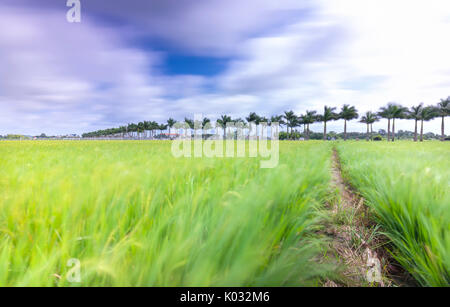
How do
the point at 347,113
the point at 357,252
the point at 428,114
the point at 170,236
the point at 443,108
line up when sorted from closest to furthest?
the point at 170,236 < the point at 357,252 < the point at 443,108 < the point at 428,114 < the point at 347,113

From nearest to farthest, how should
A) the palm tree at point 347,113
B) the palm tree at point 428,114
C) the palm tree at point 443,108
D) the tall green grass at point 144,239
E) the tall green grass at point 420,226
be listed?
1. the tall green grass at point 144,239
2. the tall green grass at point 420,226
3. the palm tree at point 443,108
4. the palm tree at point 428,114
5. the palm tree at point 347,113

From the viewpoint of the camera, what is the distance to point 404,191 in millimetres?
1410

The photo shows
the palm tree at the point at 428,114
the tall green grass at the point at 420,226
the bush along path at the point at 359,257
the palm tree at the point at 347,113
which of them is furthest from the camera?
the palm tree at the point at 347,113

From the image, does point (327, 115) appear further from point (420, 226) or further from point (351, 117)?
point (420, 226)

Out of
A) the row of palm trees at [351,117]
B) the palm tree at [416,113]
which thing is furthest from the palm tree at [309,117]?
the palm tree at [416,113]

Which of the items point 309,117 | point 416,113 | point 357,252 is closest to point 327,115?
point 309,117

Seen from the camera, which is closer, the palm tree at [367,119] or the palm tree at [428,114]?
the palm tree at [428,114]

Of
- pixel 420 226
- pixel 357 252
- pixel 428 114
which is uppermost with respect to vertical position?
pixel 428 114

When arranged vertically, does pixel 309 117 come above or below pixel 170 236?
above

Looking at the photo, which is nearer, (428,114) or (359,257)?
(359,257)

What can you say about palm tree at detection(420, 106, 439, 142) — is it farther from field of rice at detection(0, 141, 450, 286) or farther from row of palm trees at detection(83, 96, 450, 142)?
field of rice at detection(0, 141, 450, 286)

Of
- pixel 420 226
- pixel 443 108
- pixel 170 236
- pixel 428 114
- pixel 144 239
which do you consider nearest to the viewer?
pixel 144 239

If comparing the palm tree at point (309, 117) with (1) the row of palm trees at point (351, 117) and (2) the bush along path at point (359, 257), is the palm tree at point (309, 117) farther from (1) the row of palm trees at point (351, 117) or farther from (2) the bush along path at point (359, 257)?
(2) the bush along path at point (359, 257)
